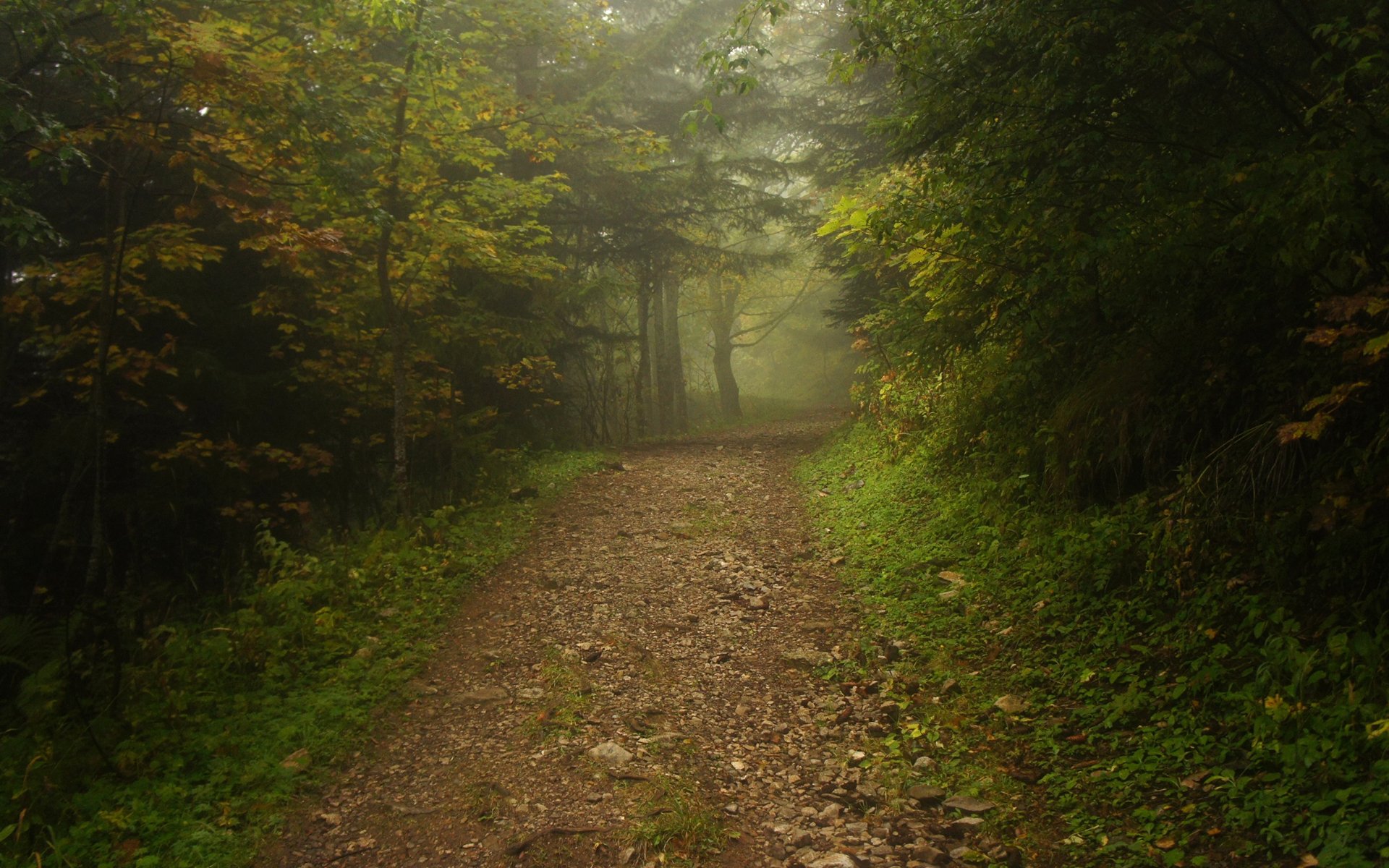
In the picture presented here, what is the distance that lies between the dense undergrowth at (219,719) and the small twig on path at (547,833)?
1547 millimetres

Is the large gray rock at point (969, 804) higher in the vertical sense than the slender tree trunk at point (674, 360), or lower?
lower

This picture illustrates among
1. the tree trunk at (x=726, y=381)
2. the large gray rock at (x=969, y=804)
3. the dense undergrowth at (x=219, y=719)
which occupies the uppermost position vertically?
the tree trunk at (x=726, y=381)

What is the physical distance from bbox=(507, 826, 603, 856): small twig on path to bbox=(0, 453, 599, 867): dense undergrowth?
60.9 inches

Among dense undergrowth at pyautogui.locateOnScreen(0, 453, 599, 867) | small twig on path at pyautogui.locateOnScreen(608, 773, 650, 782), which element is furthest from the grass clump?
dense undergrowth at pyautogui.locateOnScreen(0, 453, 599, 867)

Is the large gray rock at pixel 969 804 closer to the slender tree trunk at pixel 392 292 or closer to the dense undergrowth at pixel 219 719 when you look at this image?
the dense undergrowth at pixel 219 719

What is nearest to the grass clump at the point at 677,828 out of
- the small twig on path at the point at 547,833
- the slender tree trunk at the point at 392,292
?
the small twig on path at the point at 547,833

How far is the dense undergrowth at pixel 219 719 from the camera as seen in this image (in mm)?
4367

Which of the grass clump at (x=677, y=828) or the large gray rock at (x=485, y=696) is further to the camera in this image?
the large gray rock at (x=485, y=696)

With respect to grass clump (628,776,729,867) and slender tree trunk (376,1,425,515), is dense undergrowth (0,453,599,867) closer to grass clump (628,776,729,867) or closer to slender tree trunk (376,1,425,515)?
slender tree trunk (376,1,425,515)

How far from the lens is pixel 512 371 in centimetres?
1355

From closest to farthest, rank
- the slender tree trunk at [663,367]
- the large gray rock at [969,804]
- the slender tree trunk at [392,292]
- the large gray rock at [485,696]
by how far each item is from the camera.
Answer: the large gray rock at [969,804] → the large gray rock at [485,696] → the slender tree trunk at [392,292] → the slender tree trunk at [663,367]

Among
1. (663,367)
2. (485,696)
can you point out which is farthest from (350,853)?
(663,367)

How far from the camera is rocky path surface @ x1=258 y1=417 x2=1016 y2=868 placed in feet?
14.1

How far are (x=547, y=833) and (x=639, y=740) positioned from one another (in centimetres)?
105
